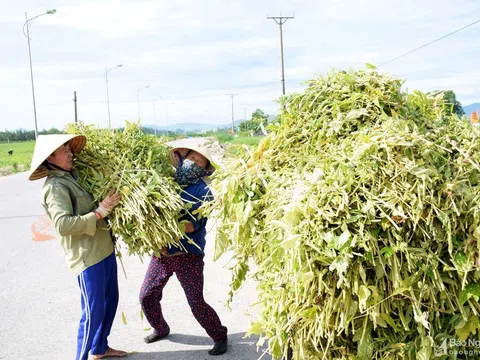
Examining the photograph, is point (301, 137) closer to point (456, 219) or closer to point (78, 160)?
point (456, 219)

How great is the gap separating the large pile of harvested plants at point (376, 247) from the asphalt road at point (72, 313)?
49 centimetres

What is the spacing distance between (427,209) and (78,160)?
97.3 inches

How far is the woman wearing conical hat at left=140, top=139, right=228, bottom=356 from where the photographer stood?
3461 millimetres

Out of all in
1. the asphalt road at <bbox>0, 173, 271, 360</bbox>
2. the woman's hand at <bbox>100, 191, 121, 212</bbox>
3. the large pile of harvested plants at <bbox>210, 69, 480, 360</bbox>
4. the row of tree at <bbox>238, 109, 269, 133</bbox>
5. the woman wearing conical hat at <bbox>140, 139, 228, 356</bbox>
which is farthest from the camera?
the asphalt road at <bbox>0, 173, 271, 360</bbox>

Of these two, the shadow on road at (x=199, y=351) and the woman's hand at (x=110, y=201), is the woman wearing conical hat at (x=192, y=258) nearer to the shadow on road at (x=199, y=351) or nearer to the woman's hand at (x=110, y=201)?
the shadow on road at (x=199, y=351)

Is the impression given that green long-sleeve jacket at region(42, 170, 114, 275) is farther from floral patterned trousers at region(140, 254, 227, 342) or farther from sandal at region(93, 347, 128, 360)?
sandal at region(93, 347, 128, 360)

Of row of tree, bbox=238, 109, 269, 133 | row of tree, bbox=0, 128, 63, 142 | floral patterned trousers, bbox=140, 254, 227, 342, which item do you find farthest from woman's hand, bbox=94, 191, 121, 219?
row of tree, bbox=0, 128, 63, 142

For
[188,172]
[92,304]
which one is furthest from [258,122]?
[92,304]

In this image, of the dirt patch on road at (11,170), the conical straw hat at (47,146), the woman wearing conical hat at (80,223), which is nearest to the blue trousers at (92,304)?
the woman wearing conical hat at (80,223)

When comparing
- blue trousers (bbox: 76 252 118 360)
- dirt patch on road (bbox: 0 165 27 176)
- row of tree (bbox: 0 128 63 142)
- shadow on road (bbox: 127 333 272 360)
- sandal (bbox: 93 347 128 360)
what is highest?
row of tree (bbox: 0 128 63 142)

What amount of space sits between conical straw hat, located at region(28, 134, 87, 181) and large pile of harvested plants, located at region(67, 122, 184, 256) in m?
0.13

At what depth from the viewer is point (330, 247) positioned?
1.90m

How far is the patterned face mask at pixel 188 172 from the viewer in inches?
137

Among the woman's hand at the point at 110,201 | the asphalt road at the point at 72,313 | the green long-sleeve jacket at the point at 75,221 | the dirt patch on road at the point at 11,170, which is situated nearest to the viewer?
the green long-sleeve jacket at the point at 75,221
